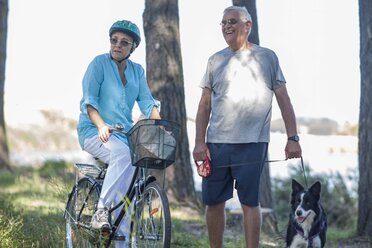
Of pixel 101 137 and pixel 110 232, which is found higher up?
pixel 101 137

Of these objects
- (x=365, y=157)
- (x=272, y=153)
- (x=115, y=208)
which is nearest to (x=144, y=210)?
(x=115, y=208)

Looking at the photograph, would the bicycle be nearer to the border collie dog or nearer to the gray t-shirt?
the gray t-shirt

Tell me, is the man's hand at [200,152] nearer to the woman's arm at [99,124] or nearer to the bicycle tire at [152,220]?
the bicycle tire at [152,220]

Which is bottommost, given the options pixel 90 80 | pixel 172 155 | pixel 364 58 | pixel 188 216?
pixel 188 216

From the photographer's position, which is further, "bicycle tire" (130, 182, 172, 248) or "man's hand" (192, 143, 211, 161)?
"man's hand" (192, 143, 211, 161)

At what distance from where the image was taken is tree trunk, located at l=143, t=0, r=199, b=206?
445 inches

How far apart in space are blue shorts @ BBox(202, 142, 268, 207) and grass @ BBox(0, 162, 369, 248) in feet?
5.11

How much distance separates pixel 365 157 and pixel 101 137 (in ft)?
13.8

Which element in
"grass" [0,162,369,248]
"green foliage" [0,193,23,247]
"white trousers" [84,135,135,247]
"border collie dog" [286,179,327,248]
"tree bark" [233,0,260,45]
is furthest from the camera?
"tree bark" [233,0,260,45]

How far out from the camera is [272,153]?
45.9ft

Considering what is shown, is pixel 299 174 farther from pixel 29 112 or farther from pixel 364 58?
pixel 29 112

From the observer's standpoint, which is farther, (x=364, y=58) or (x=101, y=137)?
(x=364, y=58)

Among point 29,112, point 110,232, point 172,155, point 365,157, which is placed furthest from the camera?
point 29,112

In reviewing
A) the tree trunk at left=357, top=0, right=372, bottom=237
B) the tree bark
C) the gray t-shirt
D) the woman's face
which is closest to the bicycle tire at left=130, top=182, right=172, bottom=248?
the gray t-shirt
